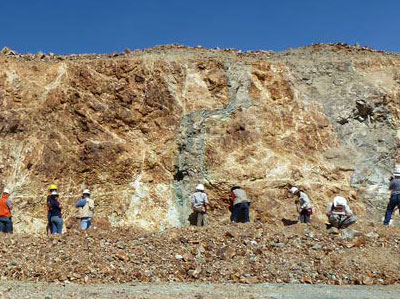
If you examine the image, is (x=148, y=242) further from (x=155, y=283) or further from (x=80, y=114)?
(x=80, y=114)

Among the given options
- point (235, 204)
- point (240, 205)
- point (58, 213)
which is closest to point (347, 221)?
point (240, 205)

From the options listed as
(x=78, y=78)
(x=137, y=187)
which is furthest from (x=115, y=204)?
(x=78, y=78)

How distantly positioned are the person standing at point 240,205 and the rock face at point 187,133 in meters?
1.10

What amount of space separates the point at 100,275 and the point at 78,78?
32.5 feet

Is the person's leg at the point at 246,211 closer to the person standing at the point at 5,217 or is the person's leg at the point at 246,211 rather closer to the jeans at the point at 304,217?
the jeans at the point at 304,217

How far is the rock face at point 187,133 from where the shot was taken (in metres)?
16.4

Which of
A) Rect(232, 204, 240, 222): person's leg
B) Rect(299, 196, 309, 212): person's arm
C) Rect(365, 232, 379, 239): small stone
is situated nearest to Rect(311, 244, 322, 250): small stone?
Rect(365, 232, 379, 239): small stone

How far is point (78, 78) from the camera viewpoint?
18.1 meters

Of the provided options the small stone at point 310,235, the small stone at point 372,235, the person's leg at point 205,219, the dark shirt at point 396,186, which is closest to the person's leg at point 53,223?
the person's leg at point 205,219

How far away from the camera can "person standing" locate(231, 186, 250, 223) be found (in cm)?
1480

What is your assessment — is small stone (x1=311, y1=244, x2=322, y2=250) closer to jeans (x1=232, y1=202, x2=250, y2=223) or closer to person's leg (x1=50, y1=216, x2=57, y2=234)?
jeans (x1=232, y1=202, x2=250, y2=223)

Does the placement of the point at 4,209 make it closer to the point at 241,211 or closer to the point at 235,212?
the point at 235,212

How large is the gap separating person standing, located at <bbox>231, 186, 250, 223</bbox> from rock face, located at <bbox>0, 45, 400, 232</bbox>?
110cm

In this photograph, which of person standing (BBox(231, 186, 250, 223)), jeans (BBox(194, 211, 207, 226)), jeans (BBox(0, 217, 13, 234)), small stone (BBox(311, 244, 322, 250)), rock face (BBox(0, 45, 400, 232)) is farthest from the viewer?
rock face (BBox(0, 45, 400, 232))
